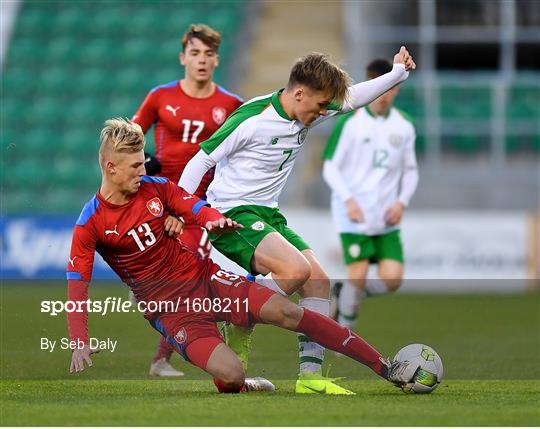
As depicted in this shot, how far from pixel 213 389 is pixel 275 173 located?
4.12ft

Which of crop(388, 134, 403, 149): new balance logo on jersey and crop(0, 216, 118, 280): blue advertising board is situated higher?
crop(388, 134, 403, 149): new balance logo on jersey

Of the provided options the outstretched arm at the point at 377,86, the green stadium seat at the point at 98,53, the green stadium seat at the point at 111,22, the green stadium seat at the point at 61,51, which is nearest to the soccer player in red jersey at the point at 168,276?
the outstretched arm at the point at 377,86

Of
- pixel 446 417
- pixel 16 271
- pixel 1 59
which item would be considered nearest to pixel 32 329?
pixel 446 417

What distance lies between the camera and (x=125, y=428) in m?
5.23

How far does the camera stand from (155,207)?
6.65 metres

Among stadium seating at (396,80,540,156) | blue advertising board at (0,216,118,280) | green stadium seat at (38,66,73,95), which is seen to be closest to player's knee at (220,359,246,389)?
blue advertising board at (0,216,118,280)

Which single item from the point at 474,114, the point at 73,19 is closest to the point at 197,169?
the point at 474,114

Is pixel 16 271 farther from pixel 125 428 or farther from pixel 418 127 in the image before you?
pixel 125 428

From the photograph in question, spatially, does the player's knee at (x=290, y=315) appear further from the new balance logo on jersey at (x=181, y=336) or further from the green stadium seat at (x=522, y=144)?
the green stadium seat at (x=522, y=144)

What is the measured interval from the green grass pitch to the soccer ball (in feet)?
0.20

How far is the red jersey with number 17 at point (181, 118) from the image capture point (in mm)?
8641

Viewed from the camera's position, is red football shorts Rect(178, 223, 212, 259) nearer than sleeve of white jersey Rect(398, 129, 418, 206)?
Yes

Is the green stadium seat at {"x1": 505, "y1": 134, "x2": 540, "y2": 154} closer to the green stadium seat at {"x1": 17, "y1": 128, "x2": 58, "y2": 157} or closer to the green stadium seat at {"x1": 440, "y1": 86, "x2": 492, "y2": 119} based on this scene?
the green stadium seat at {"x1": 440, "y1": 86, "x2": 492, "y2": 119}

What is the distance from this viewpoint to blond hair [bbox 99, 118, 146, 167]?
6469mm
